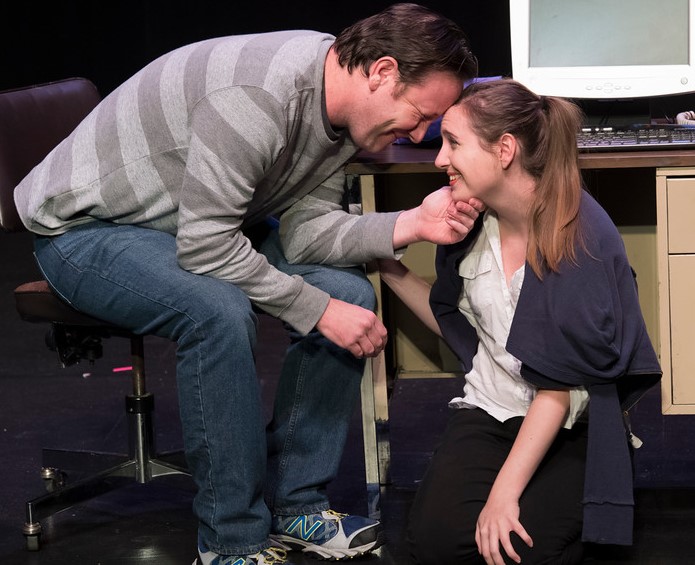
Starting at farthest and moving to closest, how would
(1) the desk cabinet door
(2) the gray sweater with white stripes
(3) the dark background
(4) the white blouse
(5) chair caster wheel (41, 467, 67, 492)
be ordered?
(3) the dark background < (5) chair caster wheel (41, 467, 67, 492) < (1) the desk cabinet door < (4) the white blouse < (2) the gray sweater with white stripes

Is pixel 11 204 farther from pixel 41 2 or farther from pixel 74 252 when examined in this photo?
pixel 41 2

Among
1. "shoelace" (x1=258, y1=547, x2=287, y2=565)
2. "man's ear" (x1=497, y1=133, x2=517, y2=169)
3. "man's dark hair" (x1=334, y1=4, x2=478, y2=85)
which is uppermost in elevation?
"man's dark hair" (x1=334, y1=4, x2=478, y2=85)

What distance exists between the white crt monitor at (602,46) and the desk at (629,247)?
0.21 metres

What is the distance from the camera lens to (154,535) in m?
2.50

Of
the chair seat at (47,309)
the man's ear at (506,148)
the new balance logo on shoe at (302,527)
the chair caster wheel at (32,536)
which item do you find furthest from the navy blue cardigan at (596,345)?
the chair caster wheel at (32,536)

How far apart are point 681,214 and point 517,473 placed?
638 mm

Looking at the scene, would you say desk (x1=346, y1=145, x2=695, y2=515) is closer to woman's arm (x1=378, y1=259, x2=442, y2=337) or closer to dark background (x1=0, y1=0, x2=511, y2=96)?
woman's arm (x1=378, y1=259, x2=442, y2=337)

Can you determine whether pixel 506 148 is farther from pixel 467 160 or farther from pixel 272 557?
pixel 272 557

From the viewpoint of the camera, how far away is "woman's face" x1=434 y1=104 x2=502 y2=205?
2.13m

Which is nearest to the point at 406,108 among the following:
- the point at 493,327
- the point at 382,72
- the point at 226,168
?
the point at 382,72

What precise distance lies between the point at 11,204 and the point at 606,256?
4.02ft

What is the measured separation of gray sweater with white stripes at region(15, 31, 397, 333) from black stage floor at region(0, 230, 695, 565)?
2.06 feet

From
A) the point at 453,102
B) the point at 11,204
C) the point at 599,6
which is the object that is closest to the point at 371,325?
the point at 453,102

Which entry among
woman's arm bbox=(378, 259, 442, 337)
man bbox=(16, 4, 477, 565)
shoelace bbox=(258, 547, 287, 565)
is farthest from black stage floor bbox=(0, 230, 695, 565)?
woman's arm bbox=(378, 259, 442, 337)
